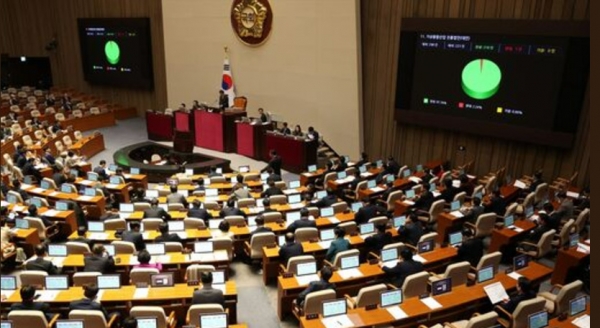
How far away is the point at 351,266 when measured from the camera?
7.84 meters

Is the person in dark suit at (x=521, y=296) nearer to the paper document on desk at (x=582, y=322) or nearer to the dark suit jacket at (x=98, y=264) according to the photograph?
the paper document on desk at (x=582, y=322)

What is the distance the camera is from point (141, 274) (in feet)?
23.9

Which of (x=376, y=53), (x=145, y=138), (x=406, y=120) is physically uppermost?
(x=376, y=53)

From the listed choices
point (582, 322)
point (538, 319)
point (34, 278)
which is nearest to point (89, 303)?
point (34, 278)

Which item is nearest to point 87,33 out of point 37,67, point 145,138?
point 37,67

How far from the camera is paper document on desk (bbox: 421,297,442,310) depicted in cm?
677

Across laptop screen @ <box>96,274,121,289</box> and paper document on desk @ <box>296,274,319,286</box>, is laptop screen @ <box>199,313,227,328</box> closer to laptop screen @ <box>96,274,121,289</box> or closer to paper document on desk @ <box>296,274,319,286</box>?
paper document on desk @ <box>296,274,319,286</box>

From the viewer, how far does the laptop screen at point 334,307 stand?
6371mm

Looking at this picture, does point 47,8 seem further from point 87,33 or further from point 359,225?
point 359,225

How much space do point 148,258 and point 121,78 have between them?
1804cm

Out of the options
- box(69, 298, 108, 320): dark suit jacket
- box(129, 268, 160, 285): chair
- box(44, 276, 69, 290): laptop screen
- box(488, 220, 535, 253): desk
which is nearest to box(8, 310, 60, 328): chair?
box(69, 298, 108, 320): dark suit jacket

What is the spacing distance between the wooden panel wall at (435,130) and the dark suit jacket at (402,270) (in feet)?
20.8

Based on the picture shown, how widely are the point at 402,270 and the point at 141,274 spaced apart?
390 centimetres

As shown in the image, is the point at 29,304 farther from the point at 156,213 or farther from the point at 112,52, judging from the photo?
the point at 112,52
